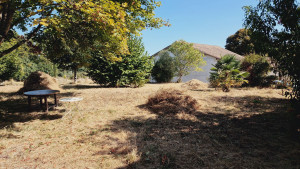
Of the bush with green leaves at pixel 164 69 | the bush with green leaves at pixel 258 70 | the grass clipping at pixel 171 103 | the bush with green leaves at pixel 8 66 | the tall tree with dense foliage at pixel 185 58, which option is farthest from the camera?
the bush with green leaves at pixel 164 69

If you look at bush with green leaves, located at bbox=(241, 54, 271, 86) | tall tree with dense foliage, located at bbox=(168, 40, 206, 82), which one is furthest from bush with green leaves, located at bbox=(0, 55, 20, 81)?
bush with green leaves, located at bbox=(241, 54, 271, 86)

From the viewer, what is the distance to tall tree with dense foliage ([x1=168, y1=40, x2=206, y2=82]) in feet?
72.1

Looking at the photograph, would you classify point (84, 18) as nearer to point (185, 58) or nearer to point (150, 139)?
point (150, 139)

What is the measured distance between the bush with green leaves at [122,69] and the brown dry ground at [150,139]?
756 cm

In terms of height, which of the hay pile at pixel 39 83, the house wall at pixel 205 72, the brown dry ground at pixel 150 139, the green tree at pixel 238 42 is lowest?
the brown dry ground at pixel 150 139

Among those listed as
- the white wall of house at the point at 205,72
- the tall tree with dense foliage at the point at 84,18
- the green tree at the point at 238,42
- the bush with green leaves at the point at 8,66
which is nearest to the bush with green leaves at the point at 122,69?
the tall tree with dense foliage at the point at 84,18

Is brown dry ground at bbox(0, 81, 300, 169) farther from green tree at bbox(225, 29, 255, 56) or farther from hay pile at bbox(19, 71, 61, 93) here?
green tree at bbox(225, 29, 255, 56)

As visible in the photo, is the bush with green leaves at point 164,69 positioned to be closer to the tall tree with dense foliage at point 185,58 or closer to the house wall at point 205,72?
the tall tree with dense foliage at point 185,58

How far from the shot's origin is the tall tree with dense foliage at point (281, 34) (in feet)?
11.4

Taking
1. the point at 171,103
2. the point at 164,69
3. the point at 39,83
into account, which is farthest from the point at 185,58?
the point at 39,83

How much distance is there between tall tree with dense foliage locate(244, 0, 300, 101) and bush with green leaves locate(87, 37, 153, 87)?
10275 mm

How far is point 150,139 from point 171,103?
10.0 ft

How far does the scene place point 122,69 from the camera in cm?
1391

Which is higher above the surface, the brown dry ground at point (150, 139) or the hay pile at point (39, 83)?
the hay pile at point (39, 83)
